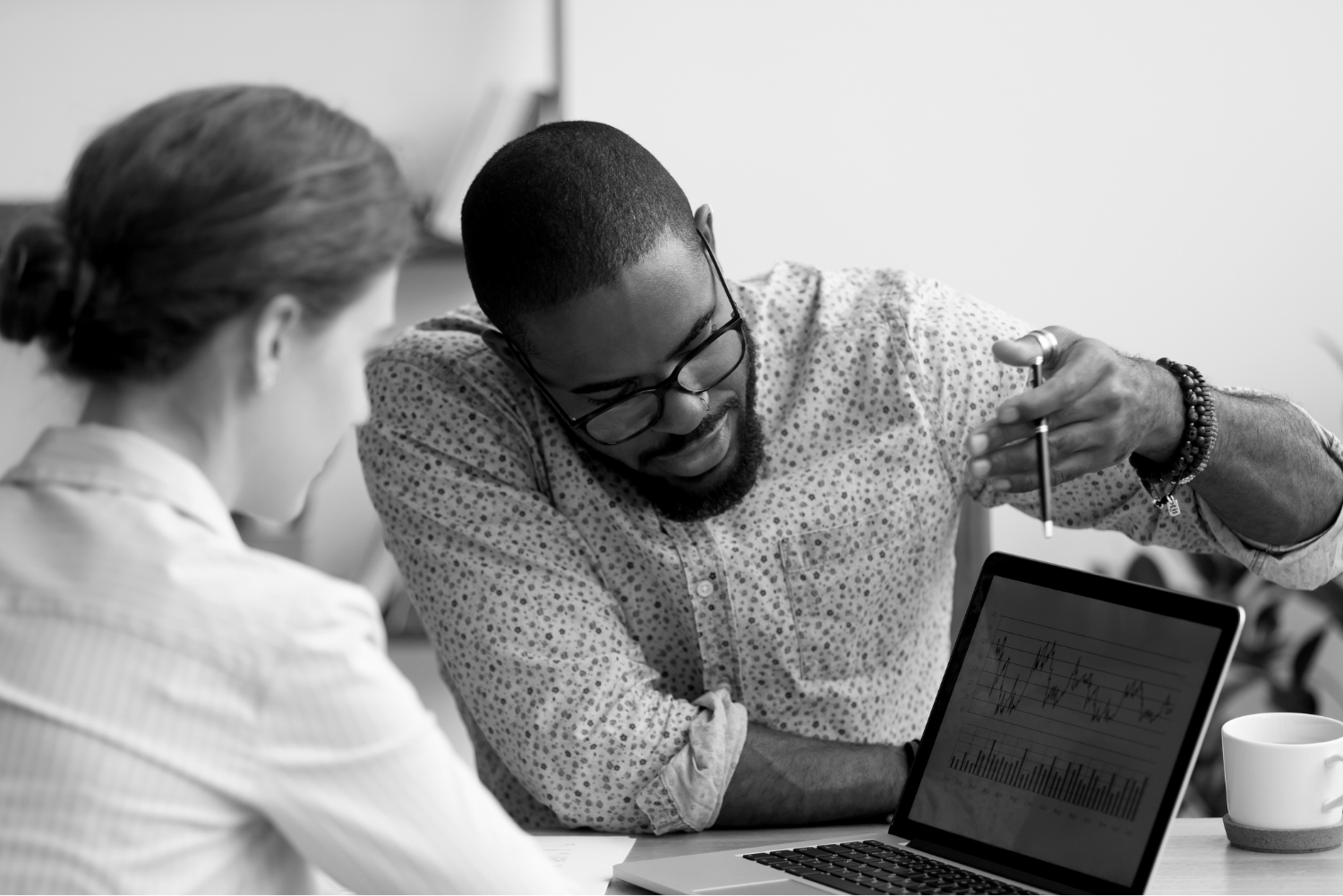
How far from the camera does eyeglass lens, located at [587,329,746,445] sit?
1.40 m

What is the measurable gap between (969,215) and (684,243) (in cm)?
128

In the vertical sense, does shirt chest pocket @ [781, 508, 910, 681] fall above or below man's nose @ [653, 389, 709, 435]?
below

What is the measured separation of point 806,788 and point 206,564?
27.4 inches

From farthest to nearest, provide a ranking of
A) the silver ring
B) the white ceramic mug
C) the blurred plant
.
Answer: the blurred plant < the silver ring < the white ceramic mug

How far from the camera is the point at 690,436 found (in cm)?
143

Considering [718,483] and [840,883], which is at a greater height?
[718,483]

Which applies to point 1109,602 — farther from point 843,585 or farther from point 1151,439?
point 843,585

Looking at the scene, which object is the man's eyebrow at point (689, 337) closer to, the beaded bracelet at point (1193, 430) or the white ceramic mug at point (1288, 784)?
the beaded bracelet at point (1193, 430)

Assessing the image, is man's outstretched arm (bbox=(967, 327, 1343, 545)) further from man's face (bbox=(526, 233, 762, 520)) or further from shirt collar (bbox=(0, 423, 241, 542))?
shirt collar (bbox=(0, 423, 241, 542))

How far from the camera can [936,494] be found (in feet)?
5.17

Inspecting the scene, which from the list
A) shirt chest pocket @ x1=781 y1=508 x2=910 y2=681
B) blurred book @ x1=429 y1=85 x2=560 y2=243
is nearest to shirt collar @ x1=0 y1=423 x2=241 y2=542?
shirt chest pocket @ x1=781 y1=508 x2=910 y2=681

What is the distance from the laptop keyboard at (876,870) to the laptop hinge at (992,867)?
1cm

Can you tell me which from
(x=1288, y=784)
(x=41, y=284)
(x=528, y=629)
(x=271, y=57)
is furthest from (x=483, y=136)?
(x=1288, y=784)

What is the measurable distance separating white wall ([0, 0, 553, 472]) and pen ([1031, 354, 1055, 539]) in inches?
66.5
